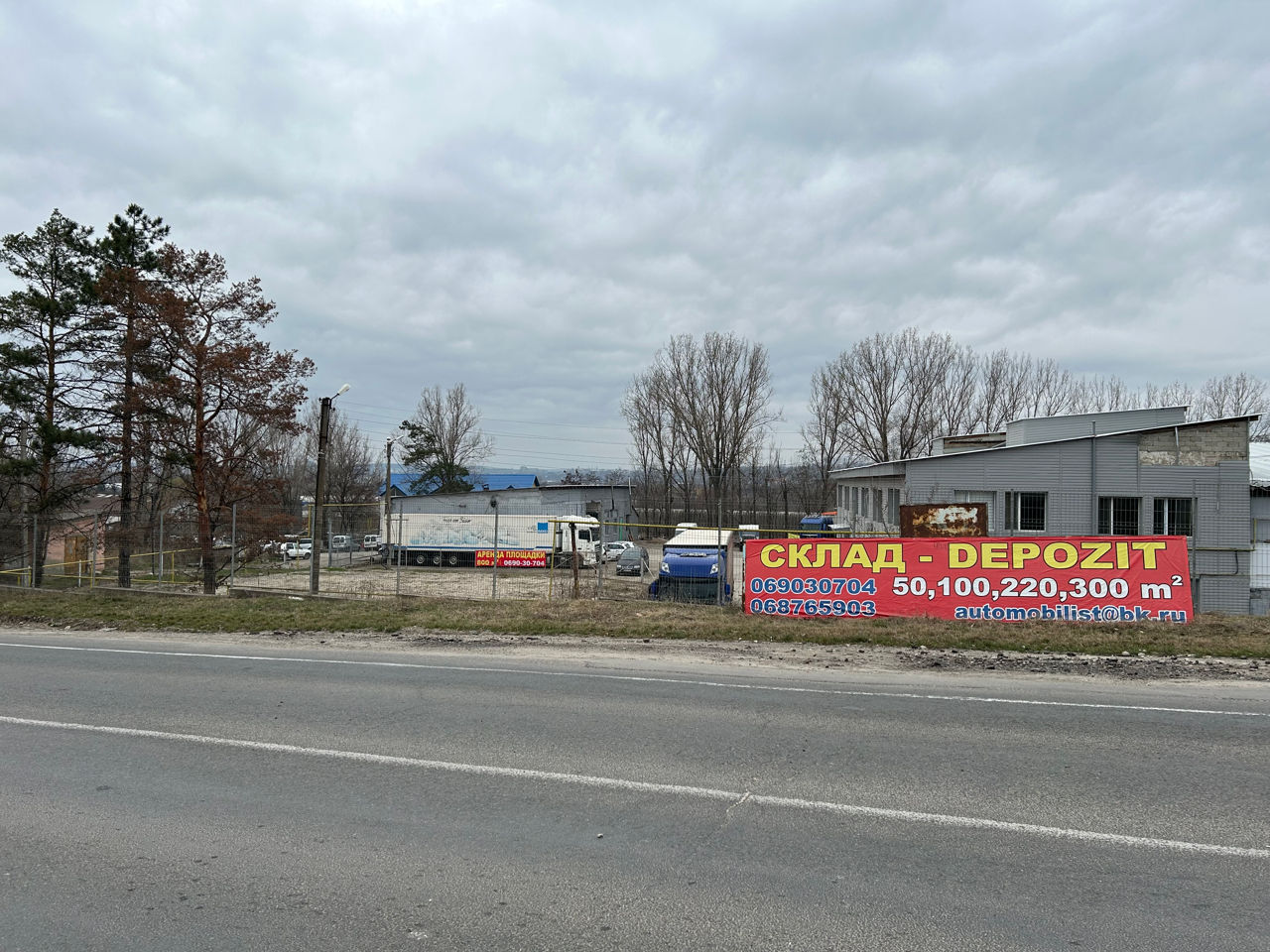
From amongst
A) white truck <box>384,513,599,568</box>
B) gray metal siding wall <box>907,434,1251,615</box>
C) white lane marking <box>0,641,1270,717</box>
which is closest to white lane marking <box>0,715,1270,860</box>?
white lane marking <box>0,641,1270,717</box>

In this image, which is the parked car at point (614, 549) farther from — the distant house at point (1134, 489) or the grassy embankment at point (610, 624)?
the grassy embankment at point (610, 624)

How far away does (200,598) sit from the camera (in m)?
18.9

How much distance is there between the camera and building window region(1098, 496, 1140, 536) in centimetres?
2353

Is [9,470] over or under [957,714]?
over

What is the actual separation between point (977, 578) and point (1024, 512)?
36.9 feet

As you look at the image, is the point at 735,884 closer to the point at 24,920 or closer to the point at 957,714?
the point at 24,920

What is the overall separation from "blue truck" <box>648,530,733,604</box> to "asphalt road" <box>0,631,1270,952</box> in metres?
8.73

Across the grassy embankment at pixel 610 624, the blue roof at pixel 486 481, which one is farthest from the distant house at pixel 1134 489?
the blue roof at pixel 486 481

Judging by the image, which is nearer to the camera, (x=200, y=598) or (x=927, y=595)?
→ (x=927, y=595)

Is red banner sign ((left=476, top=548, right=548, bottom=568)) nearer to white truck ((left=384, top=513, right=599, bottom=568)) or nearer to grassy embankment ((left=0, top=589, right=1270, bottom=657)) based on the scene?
white truck ((left=384, top=513, right=599, bottom=568))

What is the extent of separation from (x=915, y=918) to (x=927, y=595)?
12084 millimetres

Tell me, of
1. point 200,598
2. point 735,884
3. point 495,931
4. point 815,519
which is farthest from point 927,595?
point 815,519

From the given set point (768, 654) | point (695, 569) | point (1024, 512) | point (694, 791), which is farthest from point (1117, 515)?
point (694, 791)

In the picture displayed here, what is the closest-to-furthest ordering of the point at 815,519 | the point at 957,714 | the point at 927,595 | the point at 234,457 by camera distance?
1. the point at 957,714
2. the point at 927,595
3. the point at 234,457
4. the point at 815,519
